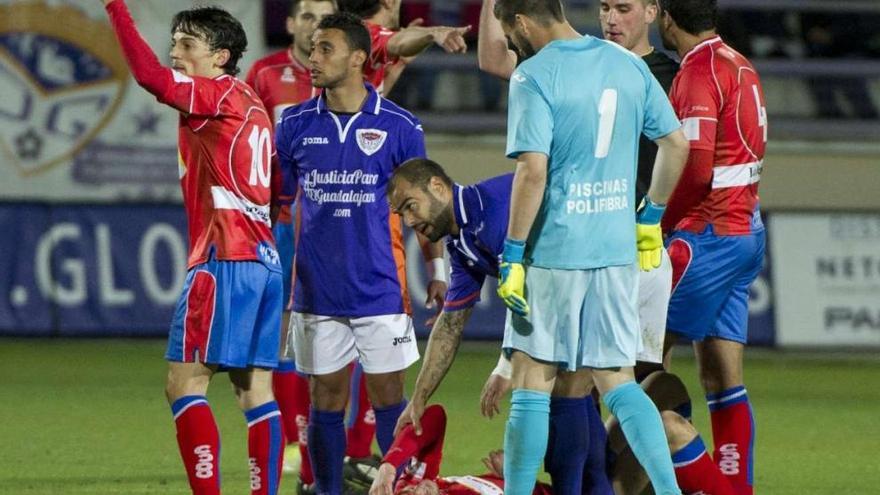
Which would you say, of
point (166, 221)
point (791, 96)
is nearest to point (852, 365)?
point (791, 96)

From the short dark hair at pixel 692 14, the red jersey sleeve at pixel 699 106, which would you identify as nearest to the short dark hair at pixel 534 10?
the red jersey sleeve at pixel 699 106

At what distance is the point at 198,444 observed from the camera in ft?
19.2

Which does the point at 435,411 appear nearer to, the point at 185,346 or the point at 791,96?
the point at 185,346

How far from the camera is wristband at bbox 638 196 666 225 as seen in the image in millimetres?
5680

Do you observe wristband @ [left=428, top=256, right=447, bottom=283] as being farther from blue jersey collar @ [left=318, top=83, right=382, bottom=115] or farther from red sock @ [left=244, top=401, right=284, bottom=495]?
red sock @ [left=244, top=401, right=284, bottom=495]

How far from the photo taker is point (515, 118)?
5.38m

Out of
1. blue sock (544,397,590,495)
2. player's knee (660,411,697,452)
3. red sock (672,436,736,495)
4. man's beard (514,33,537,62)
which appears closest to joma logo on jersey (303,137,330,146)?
man's beard (514,33,537,62)

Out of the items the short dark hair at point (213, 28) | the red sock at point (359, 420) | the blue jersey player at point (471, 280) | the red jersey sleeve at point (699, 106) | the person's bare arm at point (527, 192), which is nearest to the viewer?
the person's bare arm at point (527, 192)

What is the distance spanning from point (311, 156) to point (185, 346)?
97cm

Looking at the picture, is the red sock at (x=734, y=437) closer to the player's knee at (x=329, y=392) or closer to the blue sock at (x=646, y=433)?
the blue sock at (x=646, y=433)

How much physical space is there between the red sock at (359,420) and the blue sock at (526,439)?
174cm

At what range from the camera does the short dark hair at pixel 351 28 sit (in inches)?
257

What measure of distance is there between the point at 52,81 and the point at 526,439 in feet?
30.8

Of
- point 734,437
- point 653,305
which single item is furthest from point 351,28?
point 734,437
